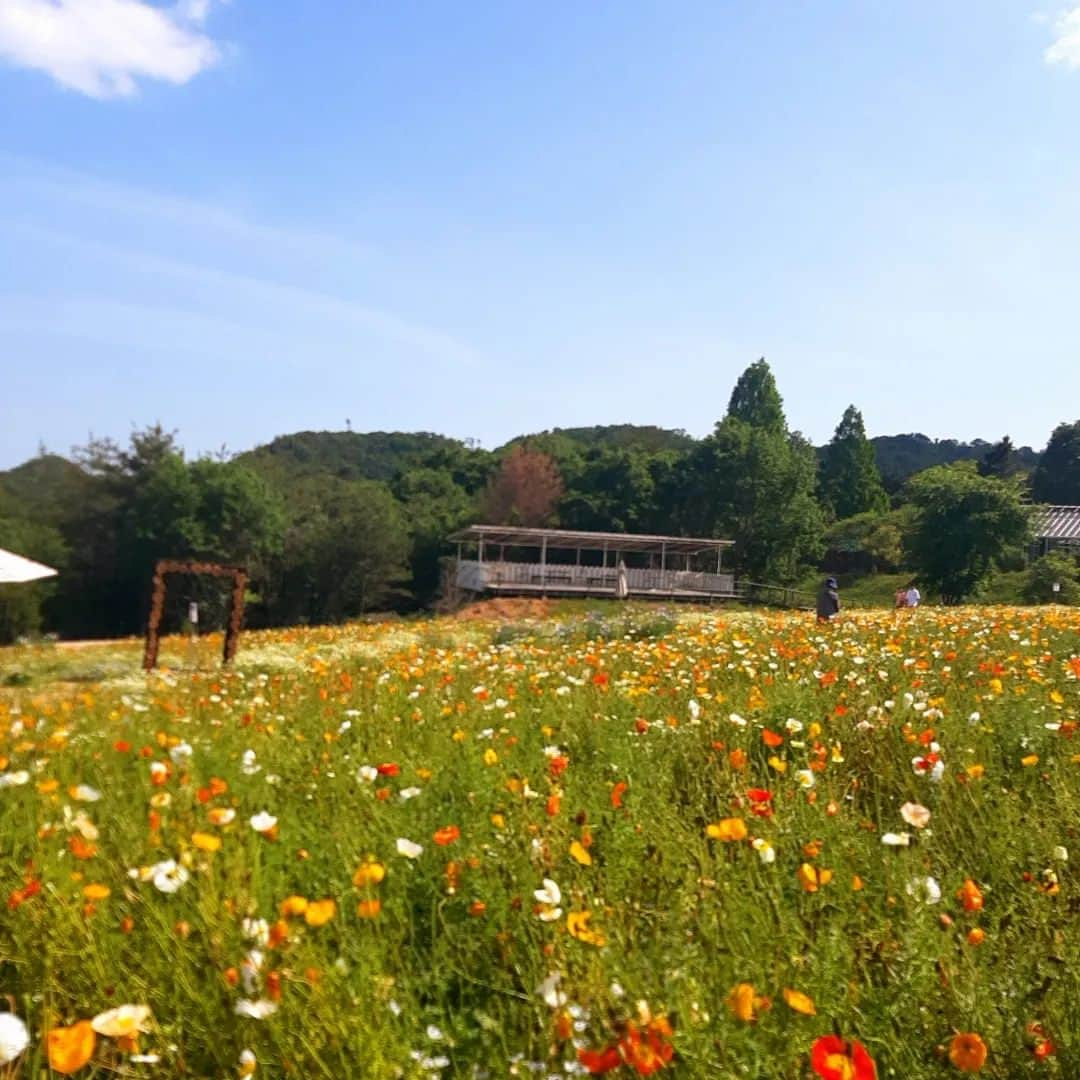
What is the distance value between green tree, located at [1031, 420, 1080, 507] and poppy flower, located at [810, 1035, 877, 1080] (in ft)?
183

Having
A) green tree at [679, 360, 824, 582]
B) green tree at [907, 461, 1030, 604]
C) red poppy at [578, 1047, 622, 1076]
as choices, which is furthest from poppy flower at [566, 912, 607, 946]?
green tree at [679, 360, 824, 582]

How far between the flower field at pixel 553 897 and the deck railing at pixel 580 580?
25.0 metres

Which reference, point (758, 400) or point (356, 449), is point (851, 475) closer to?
point (758, 400)

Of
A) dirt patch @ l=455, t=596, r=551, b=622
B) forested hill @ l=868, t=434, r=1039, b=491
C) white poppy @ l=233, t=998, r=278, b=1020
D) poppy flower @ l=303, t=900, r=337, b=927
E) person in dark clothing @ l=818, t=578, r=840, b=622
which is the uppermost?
forested hill @ l=868, t=434, r=1039, b=491

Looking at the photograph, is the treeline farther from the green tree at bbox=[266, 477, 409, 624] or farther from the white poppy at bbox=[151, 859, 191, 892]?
the white poppy at bbox=[151, 859, 191, 892]

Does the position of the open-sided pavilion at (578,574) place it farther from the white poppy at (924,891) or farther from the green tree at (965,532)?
the white poppy at (924,891)

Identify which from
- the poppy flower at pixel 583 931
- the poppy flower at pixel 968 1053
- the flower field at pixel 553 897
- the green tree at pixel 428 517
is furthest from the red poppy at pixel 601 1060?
the green tree at pixel 428 517

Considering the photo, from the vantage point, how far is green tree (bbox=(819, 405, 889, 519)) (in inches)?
1933

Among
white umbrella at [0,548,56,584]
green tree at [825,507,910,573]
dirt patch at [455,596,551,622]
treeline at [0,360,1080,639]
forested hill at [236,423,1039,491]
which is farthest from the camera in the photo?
forested hill at [236,423,1039,491]

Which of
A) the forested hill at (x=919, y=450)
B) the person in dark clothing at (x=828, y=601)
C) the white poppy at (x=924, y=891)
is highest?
the forested hill at (x=919, y=450)

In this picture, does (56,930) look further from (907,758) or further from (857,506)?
(857,506)

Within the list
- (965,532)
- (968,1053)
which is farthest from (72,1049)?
(965,532)

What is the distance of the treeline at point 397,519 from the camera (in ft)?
96.4

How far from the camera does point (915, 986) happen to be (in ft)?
6.28
